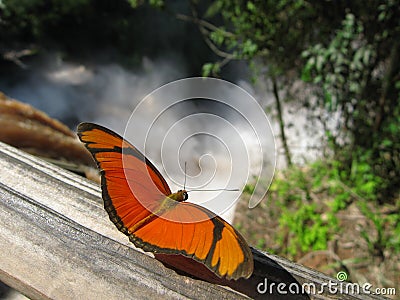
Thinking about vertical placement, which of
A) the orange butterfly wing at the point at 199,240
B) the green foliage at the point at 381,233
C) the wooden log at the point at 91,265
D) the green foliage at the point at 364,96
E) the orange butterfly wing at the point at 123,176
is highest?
the green foliage at the point at 364,96

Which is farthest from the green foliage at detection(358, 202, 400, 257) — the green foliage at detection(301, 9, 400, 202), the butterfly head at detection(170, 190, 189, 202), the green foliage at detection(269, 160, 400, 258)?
the butterfly head at detection(170, 190, 189, 202)

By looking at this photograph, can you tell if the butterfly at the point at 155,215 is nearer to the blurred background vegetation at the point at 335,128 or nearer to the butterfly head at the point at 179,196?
the butterfly head at the point at 179,196

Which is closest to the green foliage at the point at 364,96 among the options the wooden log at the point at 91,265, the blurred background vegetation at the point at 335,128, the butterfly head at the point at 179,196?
the blurred background vegetation at the point at 335,128

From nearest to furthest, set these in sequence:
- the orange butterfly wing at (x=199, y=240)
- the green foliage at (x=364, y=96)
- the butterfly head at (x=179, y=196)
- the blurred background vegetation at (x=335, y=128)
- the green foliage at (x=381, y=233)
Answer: the orange butterfly wing at (x=199, y=240)
the butterfly head at (x=179, y=196)
the green foliage at (x=381, y=233)
the blurred background vegetation at (x=335, y=128)
the green foliage at (x=364, y=96)

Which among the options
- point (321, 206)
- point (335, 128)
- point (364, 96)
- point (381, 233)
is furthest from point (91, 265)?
point (335, 128)

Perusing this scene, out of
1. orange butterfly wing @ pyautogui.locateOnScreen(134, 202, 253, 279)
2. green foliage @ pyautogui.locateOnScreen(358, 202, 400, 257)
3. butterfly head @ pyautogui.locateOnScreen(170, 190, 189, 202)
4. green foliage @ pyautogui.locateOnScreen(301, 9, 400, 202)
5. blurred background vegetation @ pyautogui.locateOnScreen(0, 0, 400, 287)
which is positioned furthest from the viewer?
green foliage @ pyautogui.locateOnScreen(301, 9, 400, 202)

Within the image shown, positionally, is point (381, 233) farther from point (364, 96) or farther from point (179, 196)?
point (179, 196)

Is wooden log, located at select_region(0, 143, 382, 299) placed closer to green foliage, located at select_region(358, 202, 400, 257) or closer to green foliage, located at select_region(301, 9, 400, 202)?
green foliage, located at select_region(358, 202, 400, 257)
